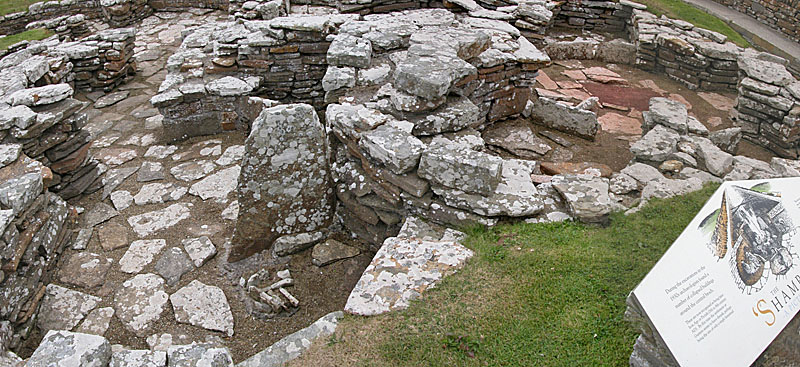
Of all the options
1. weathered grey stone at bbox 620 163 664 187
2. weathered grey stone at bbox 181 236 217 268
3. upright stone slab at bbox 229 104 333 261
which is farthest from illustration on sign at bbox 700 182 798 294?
weathered grey stone at bbox 181 236 217 268

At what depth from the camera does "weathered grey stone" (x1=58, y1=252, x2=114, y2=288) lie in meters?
5.74

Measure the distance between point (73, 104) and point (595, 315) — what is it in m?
7.27

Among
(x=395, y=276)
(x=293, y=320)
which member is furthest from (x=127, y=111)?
(x=395, y=276)

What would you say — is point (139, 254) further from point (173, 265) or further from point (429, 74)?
point (429, 74)

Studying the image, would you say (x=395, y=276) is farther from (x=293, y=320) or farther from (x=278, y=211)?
(x=278, y=211)

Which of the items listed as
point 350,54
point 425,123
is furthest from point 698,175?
point 350,54

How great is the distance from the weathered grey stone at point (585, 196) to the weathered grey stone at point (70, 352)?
4.38 metres

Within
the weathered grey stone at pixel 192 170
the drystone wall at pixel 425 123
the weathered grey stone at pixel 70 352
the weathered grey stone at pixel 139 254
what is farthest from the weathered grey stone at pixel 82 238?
the drystone wall at pixel 425 123

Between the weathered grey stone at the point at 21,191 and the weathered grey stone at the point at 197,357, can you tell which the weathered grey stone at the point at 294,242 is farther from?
the weathered grey stone at the point at 21,191

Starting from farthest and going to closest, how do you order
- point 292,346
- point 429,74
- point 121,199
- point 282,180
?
point 121,199, point 429,74, point 282,180, point 292,346

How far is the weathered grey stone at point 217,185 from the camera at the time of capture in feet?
23.7

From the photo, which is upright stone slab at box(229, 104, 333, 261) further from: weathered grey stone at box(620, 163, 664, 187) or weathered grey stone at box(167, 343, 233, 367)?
weathered grey stone at box(620, 163, 664, 187)

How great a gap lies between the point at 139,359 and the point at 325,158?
2934 mm

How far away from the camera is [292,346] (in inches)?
154
